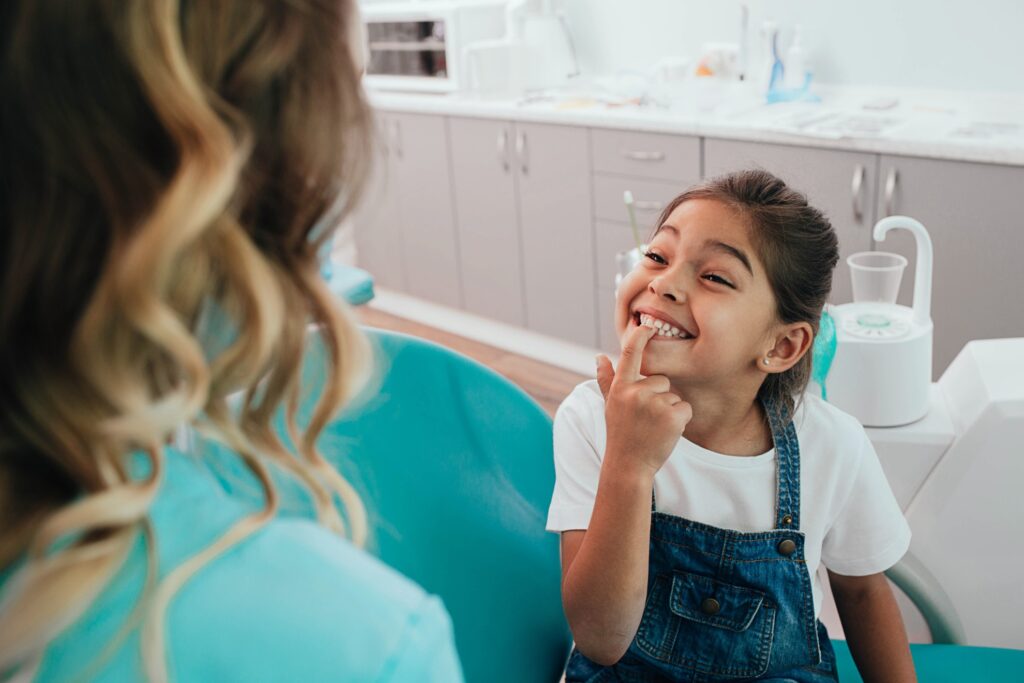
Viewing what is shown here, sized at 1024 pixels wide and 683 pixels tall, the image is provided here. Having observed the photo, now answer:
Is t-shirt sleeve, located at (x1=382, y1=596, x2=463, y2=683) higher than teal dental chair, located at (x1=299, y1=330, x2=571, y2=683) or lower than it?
higher

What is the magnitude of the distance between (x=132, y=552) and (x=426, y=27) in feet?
11.9

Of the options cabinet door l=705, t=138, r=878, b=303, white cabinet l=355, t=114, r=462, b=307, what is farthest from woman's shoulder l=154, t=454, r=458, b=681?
white cabinet l=355, t=114, r=462, b=307

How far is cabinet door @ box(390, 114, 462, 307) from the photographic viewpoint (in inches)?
144

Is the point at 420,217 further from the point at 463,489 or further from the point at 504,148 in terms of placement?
→ the point at 463,489

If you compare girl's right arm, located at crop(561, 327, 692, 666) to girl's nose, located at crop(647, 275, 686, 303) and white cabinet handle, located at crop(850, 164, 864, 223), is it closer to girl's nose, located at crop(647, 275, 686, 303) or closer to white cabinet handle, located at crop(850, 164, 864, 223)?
girl's nose, located at crop(647, 275, 686, 303)

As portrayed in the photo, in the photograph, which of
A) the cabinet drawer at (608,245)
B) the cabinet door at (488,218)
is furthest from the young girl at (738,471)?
the cabinet door at (488,218)

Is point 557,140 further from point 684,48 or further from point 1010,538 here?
point 1010,538

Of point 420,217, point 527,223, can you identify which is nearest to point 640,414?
point 527,223

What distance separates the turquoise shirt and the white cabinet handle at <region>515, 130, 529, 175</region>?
115 inches

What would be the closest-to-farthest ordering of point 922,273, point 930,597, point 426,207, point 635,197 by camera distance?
point 930,597 → point 922,273 → point 635,197 → point 426,207

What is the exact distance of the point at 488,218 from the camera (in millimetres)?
3555

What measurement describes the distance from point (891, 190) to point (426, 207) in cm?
187

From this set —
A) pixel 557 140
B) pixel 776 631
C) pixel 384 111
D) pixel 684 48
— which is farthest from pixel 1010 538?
pixel 384 111

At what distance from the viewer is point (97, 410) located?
1.48 ft
